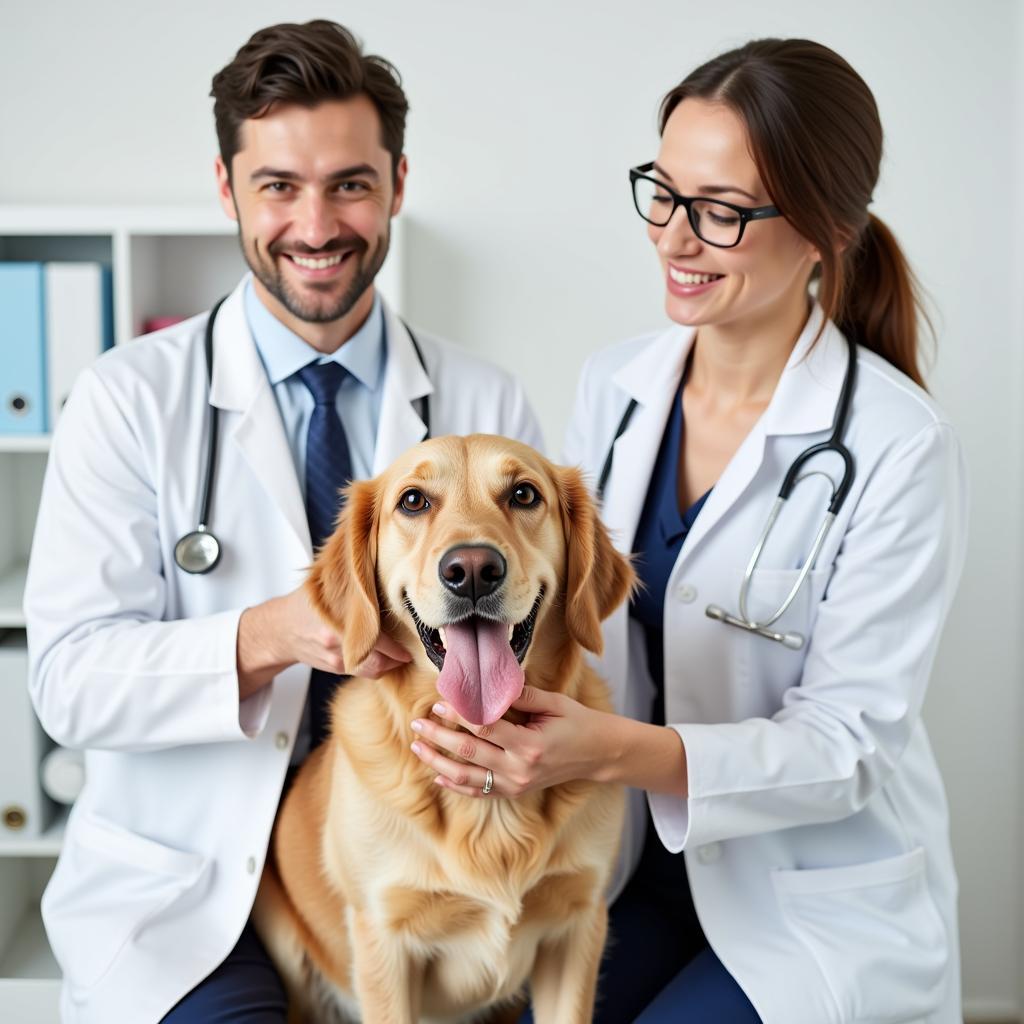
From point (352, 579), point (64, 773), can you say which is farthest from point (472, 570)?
point (64, 773)

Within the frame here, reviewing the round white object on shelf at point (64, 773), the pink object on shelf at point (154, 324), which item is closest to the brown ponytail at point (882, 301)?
the pink object on shelf at point (154, 324)

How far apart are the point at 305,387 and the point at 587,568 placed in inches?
28.7

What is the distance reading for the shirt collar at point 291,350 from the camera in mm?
2037

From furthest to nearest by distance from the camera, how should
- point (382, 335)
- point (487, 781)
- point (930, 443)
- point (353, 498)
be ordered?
point (382, 335) → point (930, 443) → point (353, 498) → point (487, 781)

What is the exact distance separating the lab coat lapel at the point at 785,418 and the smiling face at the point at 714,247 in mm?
135

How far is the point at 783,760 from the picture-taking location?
1688 mm

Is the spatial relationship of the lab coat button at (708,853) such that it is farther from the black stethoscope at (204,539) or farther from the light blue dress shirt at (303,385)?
the black stethoscope at (204,539)

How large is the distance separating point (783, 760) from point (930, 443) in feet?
1.82

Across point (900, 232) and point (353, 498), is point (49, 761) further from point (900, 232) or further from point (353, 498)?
point (900, 232)

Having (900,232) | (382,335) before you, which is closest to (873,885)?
(382,335)

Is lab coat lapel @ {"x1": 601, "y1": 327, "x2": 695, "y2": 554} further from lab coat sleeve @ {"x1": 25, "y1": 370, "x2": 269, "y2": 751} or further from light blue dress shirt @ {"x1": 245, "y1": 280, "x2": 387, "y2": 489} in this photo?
lab coat sleeve @ {"x1": 25, "y1": 370, "x2": 269, "y2": 751}

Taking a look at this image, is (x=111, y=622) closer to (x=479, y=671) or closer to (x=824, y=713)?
(x=479, y=671)

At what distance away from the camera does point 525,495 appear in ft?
5.34

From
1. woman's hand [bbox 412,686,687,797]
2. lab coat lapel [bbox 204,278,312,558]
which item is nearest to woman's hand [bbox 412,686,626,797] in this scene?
woman's hand [bbox 412,686,687,797]
